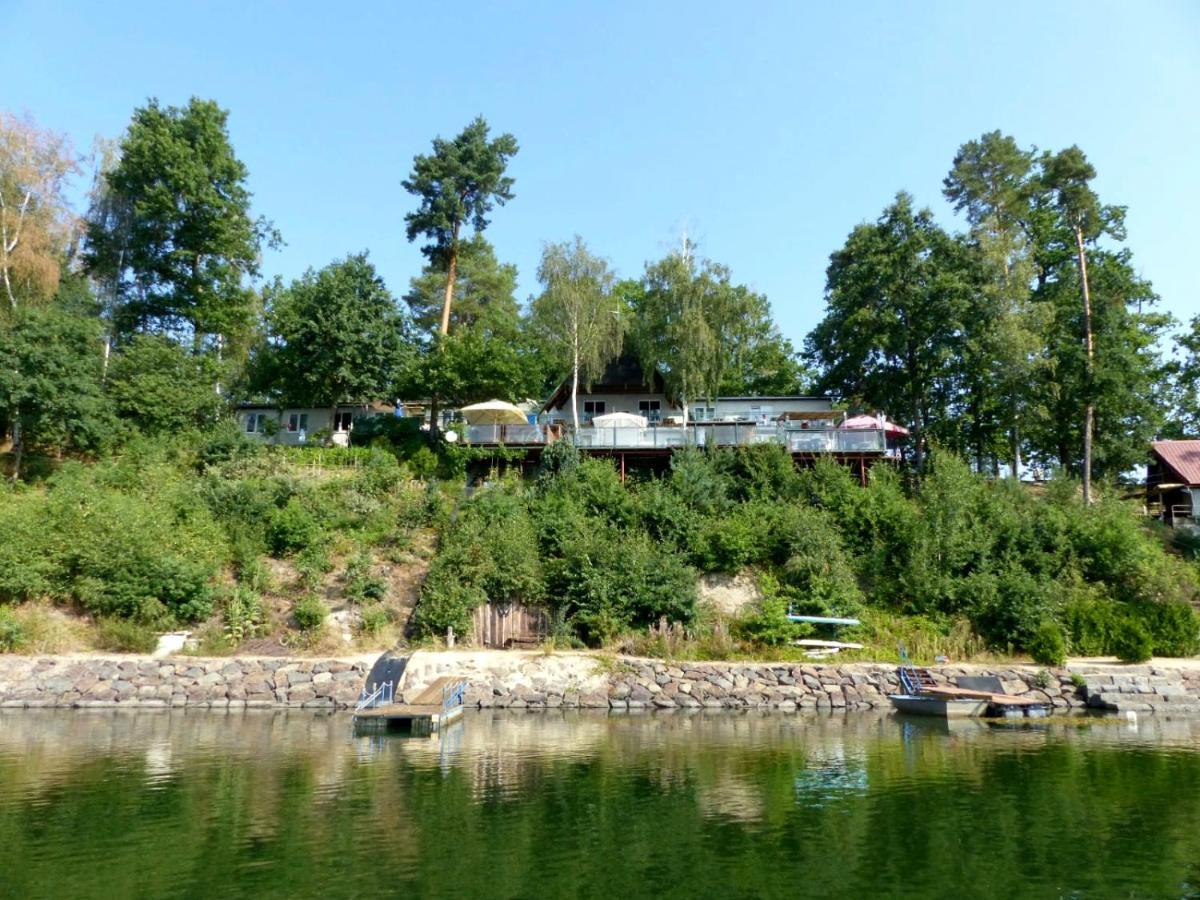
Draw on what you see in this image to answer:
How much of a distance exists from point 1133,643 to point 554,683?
56.8ft

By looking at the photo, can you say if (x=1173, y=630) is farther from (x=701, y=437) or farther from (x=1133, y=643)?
(x=701, y=437)

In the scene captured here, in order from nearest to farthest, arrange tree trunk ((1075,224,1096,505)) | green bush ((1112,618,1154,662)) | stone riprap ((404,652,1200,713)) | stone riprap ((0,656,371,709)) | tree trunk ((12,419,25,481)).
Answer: stone riprap ((0,656,371,709)) < stone riprap ((404,652,1200,713)) < green bush ((1112,618,1154,662)) < tree trunk ((12,419,25,481)) < tree trunk ((1075,224,1096,505))

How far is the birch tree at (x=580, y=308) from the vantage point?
3703cm

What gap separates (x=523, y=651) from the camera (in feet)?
77.2

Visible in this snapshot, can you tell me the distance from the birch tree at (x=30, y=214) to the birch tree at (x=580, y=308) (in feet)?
77.3

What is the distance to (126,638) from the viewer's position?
2308 cm

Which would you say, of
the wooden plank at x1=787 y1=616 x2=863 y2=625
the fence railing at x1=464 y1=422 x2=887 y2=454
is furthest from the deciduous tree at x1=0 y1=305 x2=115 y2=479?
the wooden plank at x1=787 y1=616 x2=863 y2=625

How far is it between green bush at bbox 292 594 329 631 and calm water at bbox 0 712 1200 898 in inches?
242

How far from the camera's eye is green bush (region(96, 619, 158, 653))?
23.0m

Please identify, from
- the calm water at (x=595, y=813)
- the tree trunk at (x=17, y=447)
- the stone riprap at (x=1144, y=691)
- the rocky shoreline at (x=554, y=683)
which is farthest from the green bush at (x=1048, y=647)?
the tree trunk at (x=17, y=447)

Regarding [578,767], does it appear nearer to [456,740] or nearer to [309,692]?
[456,740]

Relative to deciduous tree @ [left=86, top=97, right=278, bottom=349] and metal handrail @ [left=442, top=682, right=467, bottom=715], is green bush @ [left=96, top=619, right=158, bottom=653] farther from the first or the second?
deciduous tree @ [left=86, top=97, right=278, bottom=349]

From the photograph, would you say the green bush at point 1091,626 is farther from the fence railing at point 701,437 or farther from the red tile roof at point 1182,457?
the red tile roof at point 1182,457

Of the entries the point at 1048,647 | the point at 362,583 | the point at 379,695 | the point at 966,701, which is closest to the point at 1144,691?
the point at 1048,647
